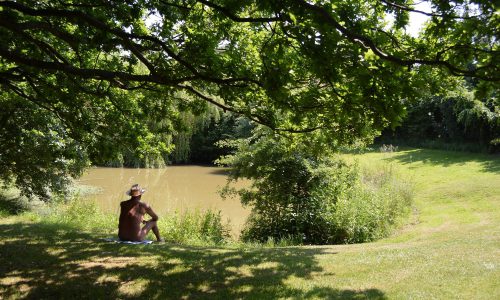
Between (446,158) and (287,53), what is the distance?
25112 millimetres

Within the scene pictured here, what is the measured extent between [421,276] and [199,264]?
3667 millimetres

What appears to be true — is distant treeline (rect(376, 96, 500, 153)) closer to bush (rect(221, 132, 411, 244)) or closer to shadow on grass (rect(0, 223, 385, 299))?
bush (rect(221, 132, 411, 244))

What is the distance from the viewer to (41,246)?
8.95 meters

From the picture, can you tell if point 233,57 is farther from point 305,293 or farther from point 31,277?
point 31,277

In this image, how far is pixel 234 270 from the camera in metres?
7.39

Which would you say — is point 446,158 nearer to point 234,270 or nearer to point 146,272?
point 234,270

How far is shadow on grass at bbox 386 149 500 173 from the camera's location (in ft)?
83.3

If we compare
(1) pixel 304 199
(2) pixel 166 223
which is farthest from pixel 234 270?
(1) pixel 304 199

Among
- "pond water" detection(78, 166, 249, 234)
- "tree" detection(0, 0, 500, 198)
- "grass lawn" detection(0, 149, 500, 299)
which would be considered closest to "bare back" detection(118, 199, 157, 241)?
"grass lawn" detection(0, 149, 500, 299)

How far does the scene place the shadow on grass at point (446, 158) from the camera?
25.4 metres

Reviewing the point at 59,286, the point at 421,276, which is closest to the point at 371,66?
the point at 421,276

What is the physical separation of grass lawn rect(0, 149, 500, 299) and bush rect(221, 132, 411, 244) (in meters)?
2.77

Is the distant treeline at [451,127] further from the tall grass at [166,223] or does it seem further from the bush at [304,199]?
the tall grass at [166,223]

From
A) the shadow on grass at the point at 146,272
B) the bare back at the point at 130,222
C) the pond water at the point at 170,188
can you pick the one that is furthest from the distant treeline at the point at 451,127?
the shadow on grass at the point at 146,272
